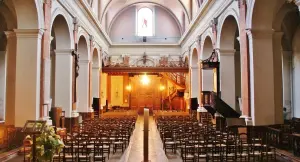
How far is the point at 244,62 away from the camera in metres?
12.4

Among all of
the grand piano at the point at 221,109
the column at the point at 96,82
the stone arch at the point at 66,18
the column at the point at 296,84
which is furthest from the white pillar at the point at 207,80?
the stone arch at the point at 66,18

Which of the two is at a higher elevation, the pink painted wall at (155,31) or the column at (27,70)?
the pink painted wall at (155,31)

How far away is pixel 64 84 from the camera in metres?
15.7

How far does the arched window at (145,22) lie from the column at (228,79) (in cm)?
1768

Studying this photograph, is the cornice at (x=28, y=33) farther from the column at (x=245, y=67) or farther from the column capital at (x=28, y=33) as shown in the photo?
the column at (x=245, y=67)

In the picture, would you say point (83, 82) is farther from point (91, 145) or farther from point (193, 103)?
point (91, 145)

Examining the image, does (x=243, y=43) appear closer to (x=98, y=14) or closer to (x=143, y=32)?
(x=98, y=14)

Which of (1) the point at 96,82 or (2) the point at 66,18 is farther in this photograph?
(1) the point at 96,82

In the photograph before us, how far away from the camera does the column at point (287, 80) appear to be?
59.4 feet

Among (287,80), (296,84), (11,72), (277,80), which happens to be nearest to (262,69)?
(277,80)

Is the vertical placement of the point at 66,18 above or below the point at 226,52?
above

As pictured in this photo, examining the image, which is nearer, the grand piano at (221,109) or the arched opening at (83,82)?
the grand piano at (221,109)

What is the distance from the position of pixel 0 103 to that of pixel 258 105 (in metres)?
14.5

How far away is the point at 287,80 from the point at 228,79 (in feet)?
15.1
